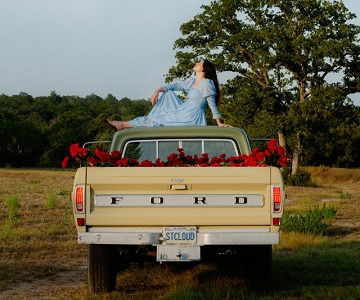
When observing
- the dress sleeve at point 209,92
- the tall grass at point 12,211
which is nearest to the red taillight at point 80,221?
the dress sleeve at point 209,92

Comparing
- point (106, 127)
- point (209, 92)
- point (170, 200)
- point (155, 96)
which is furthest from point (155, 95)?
point (106, 127)

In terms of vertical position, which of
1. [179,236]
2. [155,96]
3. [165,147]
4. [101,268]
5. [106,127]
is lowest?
[101,268]

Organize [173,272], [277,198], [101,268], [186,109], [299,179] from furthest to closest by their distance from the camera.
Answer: [299,179], [186,109], [173,272], [101,268], [277,198]

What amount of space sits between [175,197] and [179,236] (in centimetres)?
34

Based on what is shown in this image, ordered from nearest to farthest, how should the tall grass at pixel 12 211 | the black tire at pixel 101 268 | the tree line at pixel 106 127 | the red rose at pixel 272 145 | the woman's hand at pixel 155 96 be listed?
the black tire at pixel 101 268, the red rose at pixel 272 145, the woman's hand at pixel 155 96, the tall grass at pixel 12 211, the tree line at pixel 106 127

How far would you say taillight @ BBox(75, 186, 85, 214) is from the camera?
624cm

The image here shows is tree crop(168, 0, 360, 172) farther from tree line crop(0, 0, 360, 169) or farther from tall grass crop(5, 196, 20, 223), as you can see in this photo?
tall grass crop(5, 196, 20, 223)

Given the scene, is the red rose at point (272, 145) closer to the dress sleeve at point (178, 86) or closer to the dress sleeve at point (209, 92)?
the dress sleeve at point (209, 92)

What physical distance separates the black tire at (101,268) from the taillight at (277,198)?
5.29ft

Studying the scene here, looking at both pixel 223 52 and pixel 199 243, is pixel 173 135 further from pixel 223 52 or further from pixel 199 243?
pixel 223 52

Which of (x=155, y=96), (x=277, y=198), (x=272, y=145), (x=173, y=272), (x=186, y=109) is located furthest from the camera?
Answer: (x=155, y=96)

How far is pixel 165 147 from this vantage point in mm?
7805

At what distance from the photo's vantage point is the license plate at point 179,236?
20.6ft

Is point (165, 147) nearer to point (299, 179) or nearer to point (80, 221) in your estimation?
point (80, 221)
